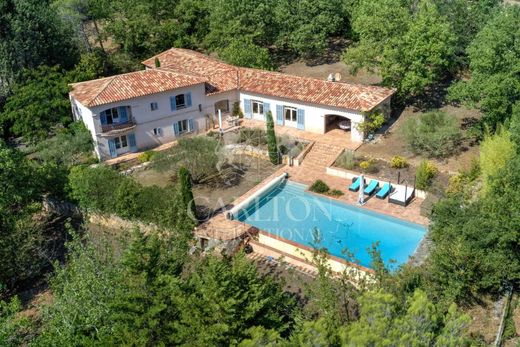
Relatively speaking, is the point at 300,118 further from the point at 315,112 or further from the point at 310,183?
the point at 310,183

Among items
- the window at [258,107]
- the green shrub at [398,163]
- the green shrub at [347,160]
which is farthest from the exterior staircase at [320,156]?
the window at [258,107]

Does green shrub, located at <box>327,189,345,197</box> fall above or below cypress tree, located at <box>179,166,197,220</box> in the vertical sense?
below

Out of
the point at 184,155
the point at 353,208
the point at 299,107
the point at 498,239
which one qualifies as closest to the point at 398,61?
the point at 299,107

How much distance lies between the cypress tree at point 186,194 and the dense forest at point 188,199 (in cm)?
14

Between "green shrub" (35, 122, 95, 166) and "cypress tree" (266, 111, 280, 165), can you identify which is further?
"cypress tree" (266, 111, 280, 165)

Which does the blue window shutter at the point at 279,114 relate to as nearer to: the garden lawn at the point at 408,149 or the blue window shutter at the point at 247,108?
the blue window shutter at the point at 247,108

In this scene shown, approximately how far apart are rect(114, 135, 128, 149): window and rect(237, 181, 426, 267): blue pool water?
12.7m

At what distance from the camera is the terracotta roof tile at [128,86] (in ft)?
135

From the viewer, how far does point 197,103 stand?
45.3 metres

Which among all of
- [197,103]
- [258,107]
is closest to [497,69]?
[258,107]

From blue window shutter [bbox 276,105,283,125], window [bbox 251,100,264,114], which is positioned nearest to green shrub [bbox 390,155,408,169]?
blue window shutter [bbox 276,105,283,125]

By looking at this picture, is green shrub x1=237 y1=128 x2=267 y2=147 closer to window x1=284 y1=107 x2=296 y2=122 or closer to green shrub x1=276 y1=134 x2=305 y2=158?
green shrub x1=276 y1=134 x2=305 y2=158

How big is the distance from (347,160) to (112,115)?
17.7 metres

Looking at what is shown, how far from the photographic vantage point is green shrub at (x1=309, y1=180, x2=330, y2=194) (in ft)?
122
